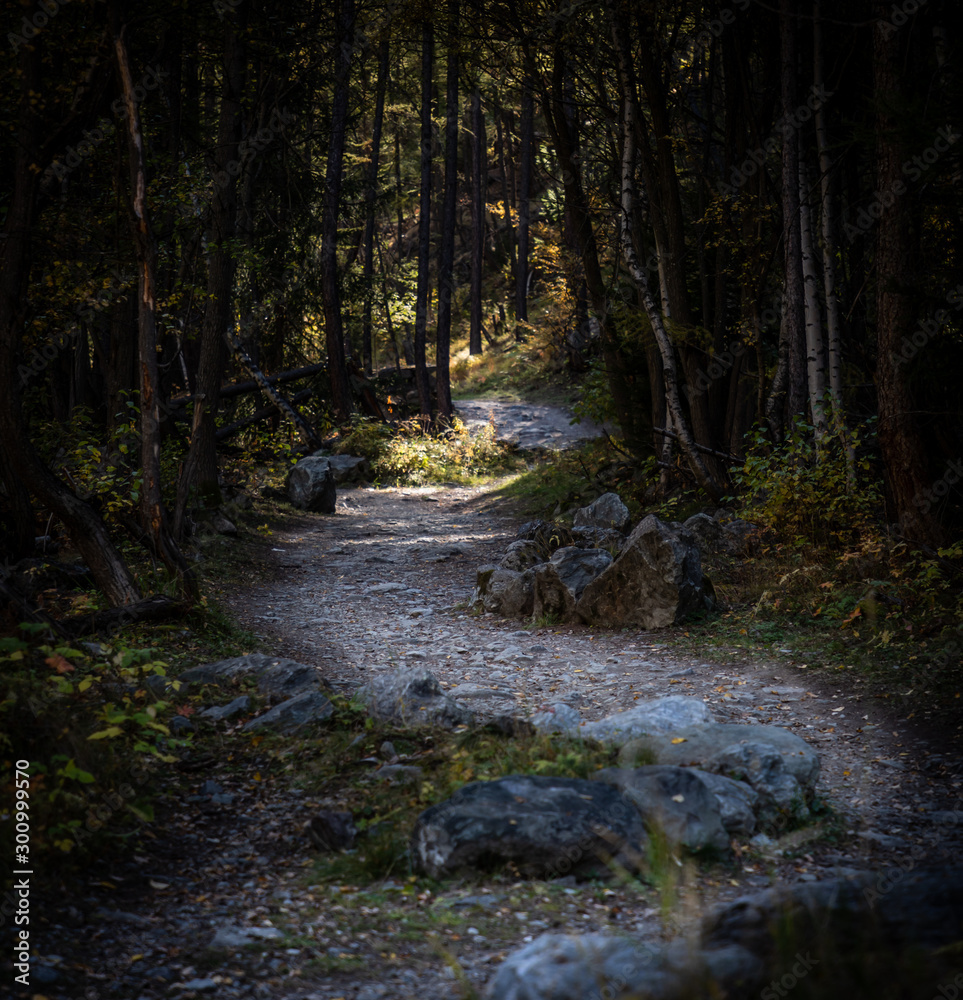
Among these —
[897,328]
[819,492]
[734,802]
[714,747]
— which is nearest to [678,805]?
[734,802]

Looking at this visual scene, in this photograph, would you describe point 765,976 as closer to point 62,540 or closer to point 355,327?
point 62,540

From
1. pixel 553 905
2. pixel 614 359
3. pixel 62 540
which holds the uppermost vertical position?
pixel 614 359

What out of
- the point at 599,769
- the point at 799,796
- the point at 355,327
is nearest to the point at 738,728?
the point at 799,796

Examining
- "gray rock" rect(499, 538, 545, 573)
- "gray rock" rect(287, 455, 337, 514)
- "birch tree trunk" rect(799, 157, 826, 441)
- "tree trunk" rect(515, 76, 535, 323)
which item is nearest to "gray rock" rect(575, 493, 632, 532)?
"gray rock" rect(499, 538, 545, 573)

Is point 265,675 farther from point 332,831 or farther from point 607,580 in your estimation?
point 607,580

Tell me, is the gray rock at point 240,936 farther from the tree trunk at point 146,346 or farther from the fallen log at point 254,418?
the fallen log at point 254,418

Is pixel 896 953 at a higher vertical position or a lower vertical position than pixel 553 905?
higher

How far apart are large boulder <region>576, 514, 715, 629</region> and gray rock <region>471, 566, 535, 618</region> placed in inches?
27.9

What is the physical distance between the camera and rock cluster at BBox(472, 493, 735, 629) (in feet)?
24.5

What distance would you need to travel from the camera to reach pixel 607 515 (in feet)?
34.7

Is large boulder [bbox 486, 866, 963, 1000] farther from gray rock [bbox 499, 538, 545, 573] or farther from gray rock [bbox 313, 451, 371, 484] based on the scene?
gray rock [bbox 313, 451, 371, 484]

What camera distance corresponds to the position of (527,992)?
90.7 inches

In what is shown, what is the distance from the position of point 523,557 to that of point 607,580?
1564mm

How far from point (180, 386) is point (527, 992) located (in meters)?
17.4
